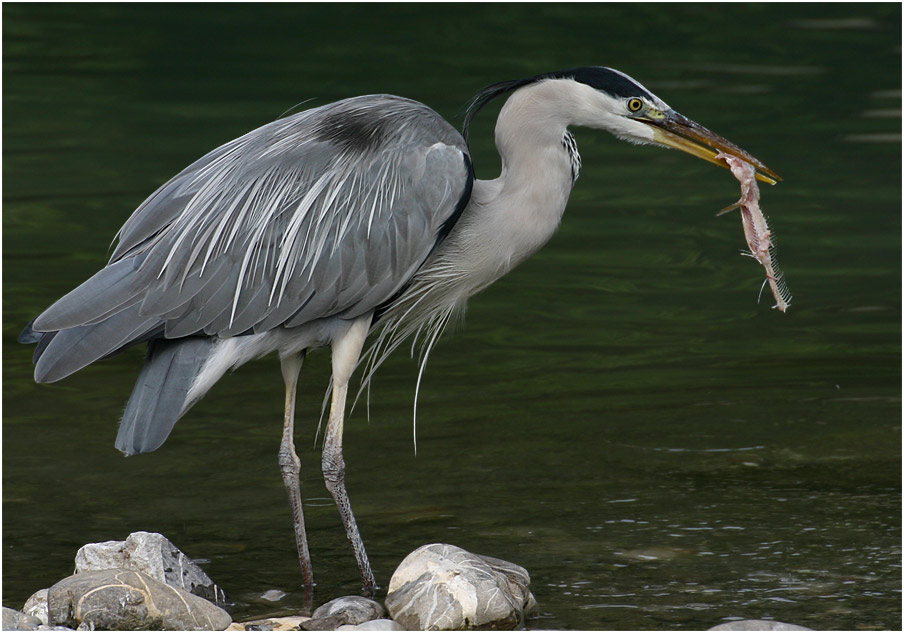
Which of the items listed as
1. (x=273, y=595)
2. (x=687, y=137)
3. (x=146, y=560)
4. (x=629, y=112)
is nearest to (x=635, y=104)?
(x=629, y=112)

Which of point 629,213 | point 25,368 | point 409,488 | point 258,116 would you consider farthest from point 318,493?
point 258,116

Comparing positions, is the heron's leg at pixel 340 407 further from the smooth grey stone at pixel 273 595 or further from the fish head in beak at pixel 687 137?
the fish head in beak at pixel 687 137

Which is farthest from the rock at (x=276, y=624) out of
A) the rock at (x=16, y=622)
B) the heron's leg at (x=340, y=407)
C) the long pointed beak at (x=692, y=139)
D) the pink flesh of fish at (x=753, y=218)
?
the long pointed beak at (x=692, y=139)

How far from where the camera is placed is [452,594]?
A: 507cm

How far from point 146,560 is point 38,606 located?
15.3 inches

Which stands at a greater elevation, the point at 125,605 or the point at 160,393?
the point at 160,393

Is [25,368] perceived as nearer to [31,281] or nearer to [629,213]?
[31,281]

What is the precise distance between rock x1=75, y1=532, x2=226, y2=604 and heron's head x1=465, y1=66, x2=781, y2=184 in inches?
87.4

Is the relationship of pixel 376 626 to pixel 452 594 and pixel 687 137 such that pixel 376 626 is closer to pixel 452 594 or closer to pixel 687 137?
pixel 452 594

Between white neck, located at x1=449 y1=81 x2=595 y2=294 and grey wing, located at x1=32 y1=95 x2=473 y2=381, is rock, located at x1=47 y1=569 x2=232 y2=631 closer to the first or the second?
grey wing, located at x1=32 y1=95 x2=473 y2=381

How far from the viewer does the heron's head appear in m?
5.72

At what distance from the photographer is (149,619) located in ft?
15.9

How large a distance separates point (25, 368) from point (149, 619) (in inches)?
153

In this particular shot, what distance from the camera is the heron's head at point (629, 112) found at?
225 inches
